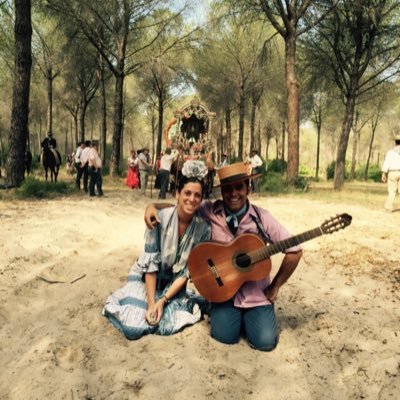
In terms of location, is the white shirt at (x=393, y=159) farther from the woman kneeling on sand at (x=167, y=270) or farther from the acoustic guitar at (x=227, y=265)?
the woman kneeling on sand at (x=167, y=270)

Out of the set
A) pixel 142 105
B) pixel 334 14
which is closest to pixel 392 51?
pixel 334 14

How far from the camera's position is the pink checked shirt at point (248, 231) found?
131 inches

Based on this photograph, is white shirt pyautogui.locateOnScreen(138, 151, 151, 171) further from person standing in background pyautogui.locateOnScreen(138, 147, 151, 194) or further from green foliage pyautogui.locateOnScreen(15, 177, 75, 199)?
green foliage pyautogui.locateOnScreen(15, 177, 75, 199)

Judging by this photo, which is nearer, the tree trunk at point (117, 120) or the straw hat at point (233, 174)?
the straw hat at point (233, 174)

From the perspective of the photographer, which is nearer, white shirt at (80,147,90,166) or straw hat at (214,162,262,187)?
straw hat at (214,162,262,187)

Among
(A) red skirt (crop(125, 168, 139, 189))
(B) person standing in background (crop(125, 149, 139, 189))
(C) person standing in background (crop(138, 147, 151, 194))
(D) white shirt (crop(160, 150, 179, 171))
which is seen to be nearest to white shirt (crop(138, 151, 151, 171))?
(C) person standing in background (crop(138, 147, 151, 194))

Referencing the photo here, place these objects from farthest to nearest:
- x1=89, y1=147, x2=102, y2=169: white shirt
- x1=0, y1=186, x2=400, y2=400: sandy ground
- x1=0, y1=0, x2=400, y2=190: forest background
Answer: x1=0, y1=0, x2=400, y2=190: forest background
x1=89, y1=147, x2=102, y2=169: white shirt
x1=0, y1=186, x2=400, y2=400: sandy ground

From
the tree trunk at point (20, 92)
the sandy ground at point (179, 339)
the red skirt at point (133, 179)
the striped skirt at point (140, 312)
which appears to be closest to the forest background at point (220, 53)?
the tree trunk at point (20, 92)

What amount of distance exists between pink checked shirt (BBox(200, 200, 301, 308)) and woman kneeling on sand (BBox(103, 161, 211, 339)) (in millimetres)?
104

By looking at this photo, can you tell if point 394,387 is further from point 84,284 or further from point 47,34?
point 47,34

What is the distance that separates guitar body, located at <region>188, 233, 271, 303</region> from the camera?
3.22m

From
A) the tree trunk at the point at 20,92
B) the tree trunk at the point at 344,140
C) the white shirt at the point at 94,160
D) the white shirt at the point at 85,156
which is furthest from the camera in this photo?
the tree trunk at the point at 344,140

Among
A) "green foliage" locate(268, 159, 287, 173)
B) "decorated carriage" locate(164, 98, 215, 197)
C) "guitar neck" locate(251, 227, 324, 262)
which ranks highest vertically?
"decorated carriage" locate(164, 98, 215, 197)

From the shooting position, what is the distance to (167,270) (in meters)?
3.58
